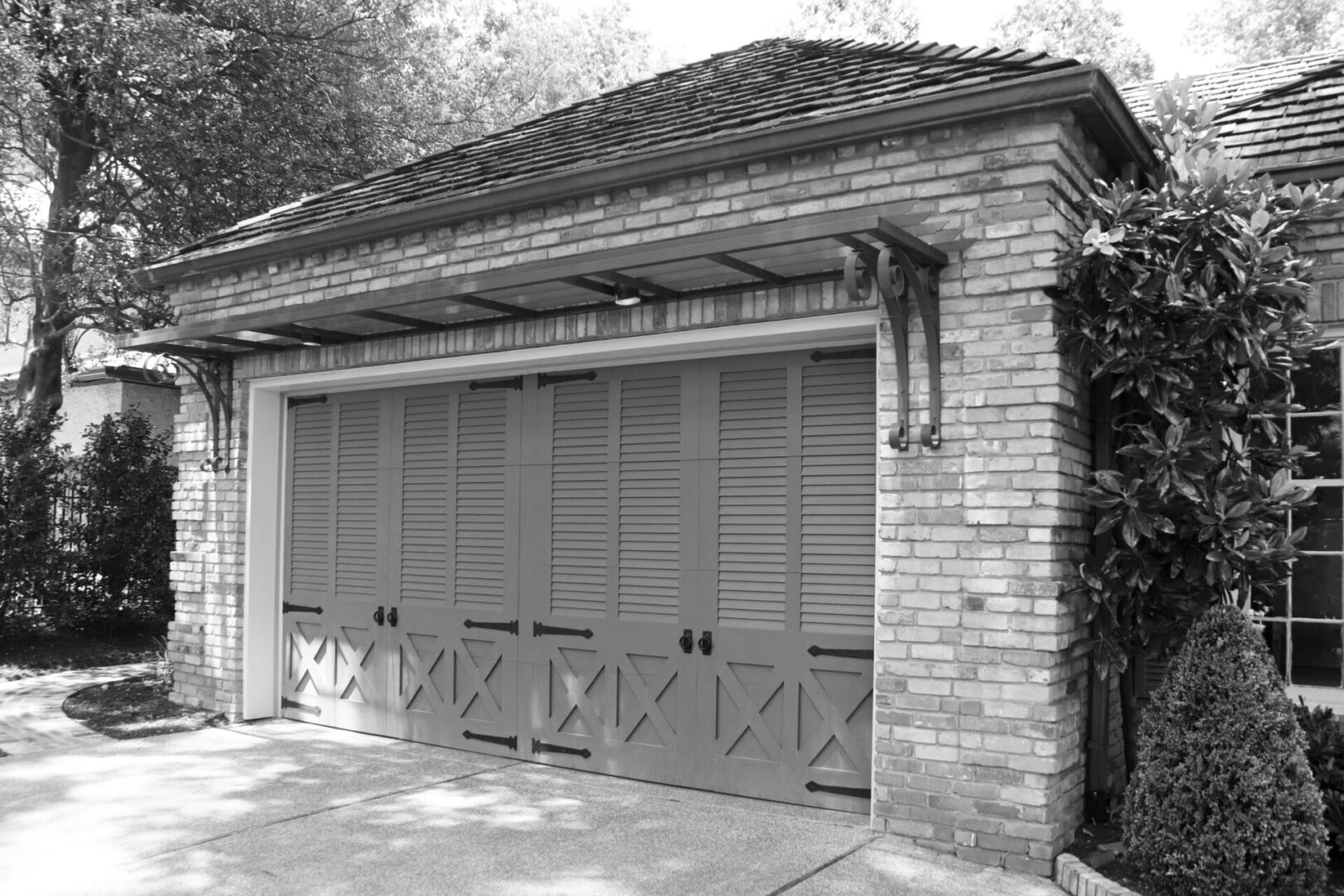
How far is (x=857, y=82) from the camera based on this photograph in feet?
20.5

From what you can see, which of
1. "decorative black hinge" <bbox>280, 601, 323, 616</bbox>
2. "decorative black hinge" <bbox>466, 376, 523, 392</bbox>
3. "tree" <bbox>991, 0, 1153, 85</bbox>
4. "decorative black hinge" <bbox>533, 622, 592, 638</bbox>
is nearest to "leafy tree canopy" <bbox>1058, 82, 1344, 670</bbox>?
"decorative black hinge" <bbox>533, 622, 592, 638</bbox>

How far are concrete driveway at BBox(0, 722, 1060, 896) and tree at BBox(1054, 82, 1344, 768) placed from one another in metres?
1.52

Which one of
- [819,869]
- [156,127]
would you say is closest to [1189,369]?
[819,869]

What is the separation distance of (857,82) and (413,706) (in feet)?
17.0

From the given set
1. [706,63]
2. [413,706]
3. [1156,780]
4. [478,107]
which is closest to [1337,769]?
[1156,780]

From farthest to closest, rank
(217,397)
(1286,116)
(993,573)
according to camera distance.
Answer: (217,397) → (1286,116) → (993,573)

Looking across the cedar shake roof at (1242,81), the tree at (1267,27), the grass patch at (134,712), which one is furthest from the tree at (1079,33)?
the grass patch at (134,712)

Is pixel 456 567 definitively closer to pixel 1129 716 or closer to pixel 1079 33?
pixel 1129 716

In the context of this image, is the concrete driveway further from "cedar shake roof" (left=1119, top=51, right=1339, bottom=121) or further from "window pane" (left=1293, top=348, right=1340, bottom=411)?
"cedar shake roof" (left=1119, top=51, right=1339, bottom=121)

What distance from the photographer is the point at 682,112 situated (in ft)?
23.6

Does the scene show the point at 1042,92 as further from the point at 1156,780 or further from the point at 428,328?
the point at 428,328

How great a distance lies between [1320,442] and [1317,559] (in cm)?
63

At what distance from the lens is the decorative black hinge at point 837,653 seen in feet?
18.4

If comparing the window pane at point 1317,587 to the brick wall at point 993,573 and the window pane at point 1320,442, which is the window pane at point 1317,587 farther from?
the brick wall at point 993,573
